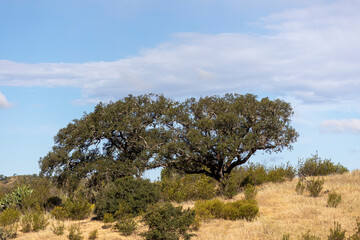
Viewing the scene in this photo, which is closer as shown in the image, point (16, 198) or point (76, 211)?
point (76, 211)

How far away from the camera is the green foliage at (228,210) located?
58.2 ft

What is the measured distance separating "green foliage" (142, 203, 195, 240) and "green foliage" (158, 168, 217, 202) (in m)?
8.97

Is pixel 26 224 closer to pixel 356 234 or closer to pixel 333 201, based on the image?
pixel 356 234

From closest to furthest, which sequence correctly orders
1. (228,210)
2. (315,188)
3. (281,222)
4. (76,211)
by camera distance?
(281,222), (228,210), (76,211), (315,188)

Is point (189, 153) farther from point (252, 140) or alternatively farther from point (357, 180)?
point (357, 180)

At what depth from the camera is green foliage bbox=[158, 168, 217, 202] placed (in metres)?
25.0

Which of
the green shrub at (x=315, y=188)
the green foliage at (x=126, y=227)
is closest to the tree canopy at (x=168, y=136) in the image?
the green shrub at (x=315, y=188)

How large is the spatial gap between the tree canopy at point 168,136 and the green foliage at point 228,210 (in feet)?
20.4

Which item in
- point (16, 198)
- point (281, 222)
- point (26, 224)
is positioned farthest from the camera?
point (16, 198)

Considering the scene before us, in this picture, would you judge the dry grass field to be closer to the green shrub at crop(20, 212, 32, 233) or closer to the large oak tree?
the green shrub at crop(20, 212, 32, 233)

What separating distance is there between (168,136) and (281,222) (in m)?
11.4

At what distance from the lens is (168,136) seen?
26297 millimetres

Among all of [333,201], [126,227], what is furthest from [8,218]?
[333,201]

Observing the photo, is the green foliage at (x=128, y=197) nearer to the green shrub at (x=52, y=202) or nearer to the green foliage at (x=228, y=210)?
the green foliage at (x=228, y=210)
